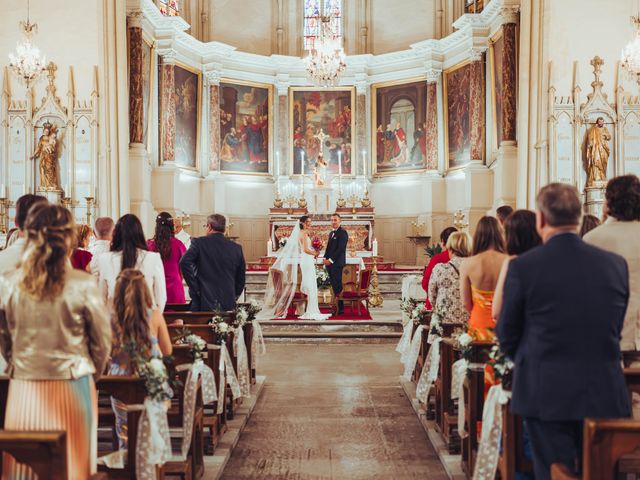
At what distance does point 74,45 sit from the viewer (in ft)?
45.0

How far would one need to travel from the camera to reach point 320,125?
68.7ft

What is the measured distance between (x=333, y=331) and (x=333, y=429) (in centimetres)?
573

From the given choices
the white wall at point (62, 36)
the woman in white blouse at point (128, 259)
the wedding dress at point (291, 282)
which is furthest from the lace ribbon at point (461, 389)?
the white wall at point (62, 36)

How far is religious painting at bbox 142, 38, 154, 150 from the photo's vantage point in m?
16.4

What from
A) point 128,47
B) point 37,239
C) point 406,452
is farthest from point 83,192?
point 37,239

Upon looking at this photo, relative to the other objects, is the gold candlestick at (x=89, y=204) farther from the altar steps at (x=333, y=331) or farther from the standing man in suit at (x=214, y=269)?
the standing man in suit at (x=214, y=269)

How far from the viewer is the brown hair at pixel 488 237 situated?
4.43 m

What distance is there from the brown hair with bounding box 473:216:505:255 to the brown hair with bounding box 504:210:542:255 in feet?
2.42

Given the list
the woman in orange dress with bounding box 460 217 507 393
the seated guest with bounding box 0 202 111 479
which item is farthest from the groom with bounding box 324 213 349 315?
the seated guest with bounding box 0 202 111 479

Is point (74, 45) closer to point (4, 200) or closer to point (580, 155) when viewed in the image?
point (4, 200)

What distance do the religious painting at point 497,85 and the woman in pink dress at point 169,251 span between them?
448 inches

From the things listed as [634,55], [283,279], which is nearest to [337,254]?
[283,279]

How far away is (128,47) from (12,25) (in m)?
2.59

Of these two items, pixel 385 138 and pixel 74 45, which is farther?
pixel 385 138
